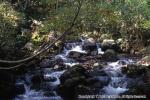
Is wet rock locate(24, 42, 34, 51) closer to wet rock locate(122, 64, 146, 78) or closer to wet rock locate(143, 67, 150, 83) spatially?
wet rock locate(122, 64, 146, 78)

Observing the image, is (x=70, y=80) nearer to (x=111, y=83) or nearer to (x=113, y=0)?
(x=111, y=83)

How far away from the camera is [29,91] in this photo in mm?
17391

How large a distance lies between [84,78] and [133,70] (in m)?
3.12

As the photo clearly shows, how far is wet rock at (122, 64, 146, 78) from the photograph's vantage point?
18234mm

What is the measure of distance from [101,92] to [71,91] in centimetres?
155

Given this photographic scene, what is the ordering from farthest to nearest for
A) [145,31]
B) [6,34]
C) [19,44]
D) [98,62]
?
[145,31], [98,62], [19,44], [6,34]

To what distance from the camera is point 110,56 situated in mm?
22031

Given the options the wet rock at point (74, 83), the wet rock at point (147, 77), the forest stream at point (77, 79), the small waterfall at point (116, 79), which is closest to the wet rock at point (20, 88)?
the forest stream at point (77, 79)

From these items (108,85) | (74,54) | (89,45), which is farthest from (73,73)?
(89,45)

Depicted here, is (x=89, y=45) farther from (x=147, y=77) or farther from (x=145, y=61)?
(x=147, y=77)

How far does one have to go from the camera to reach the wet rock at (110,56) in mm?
21572

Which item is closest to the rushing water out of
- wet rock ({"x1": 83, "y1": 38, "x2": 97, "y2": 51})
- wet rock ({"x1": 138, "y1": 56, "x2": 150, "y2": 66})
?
wet rock ({"x1": 138, "y1": 56, "x2": 150, "y2": 66})

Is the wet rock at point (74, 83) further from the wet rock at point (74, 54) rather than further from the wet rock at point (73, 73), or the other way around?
the wet rock at point (74, 54)

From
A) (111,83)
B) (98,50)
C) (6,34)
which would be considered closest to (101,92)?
(111,83)
